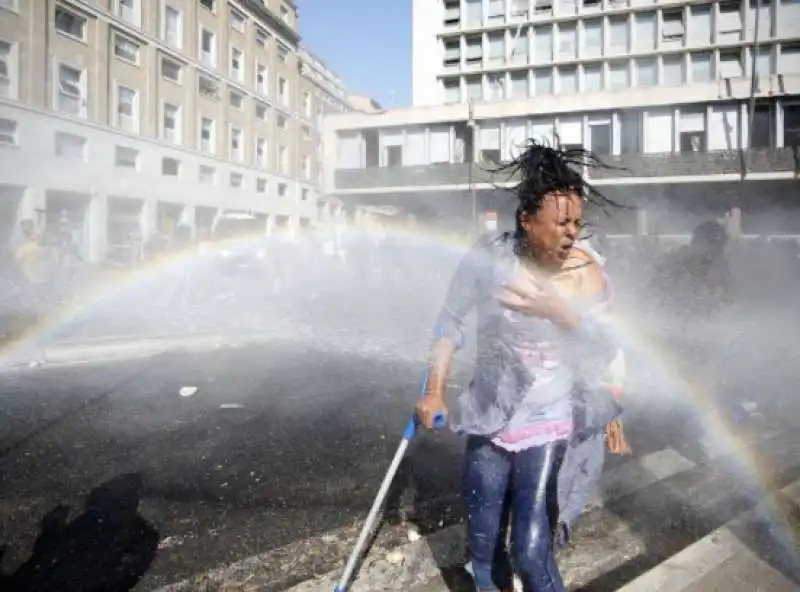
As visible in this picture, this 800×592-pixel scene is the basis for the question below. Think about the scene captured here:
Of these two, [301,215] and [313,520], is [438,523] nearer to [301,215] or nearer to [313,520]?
[313,520]

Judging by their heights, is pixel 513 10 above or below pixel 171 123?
above

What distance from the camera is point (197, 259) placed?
18.6 metres

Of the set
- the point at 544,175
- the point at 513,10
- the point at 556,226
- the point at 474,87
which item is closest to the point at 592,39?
the point at 513,10

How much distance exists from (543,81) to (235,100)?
21639 mm

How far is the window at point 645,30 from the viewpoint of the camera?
3919 centimetres

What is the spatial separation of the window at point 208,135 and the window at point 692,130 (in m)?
24.9

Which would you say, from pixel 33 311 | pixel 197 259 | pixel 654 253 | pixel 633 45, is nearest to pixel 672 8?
pixel 633 45

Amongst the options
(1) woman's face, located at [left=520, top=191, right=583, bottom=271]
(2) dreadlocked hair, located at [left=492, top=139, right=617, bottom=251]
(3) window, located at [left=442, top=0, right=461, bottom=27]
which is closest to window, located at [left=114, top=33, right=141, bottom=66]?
(3) window, located at [left=442, top=0, right=461, bottom=27]

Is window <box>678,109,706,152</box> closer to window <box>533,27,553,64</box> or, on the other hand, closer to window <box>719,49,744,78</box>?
window <box>719,49,744,78</box>

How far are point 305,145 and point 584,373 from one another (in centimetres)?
4615

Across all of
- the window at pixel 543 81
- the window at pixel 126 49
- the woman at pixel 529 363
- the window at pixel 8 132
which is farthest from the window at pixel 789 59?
the woman at pixel 529 363

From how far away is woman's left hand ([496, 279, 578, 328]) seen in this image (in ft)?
6.68

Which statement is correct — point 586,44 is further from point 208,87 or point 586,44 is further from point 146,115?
point 146,115

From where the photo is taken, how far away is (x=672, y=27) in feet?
128
